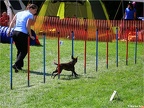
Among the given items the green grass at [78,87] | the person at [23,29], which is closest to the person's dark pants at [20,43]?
the person at [23,29]

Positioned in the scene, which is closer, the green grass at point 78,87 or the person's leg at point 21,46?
the green grass at point 78,87

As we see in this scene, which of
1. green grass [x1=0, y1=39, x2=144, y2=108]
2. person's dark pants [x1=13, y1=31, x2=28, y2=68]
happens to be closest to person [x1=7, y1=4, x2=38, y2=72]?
person's dark pants [x1=13, y1=31, x2=28, y2=68]

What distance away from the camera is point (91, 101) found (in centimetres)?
671

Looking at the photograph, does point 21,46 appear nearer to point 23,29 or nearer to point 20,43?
point 20,43

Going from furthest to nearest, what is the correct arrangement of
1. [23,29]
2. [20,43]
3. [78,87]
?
[20,43]
[23,29]
[78,87]

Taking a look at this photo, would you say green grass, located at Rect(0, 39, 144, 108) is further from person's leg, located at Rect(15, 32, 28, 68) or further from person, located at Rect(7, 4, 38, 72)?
person, located at Rect(7, 4, 38, 72)

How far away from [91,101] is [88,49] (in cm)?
718

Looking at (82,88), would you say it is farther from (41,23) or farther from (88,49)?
(41,23)

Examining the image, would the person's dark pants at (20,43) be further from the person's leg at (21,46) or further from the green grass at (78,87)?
the green grass at (78,87)

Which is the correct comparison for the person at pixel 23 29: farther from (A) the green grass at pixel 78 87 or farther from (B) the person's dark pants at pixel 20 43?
(A) the green grass at pixel 78 87

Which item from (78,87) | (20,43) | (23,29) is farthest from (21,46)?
(78,87)

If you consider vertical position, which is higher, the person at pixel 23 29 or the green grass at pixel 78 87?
the person at pixel 23 29

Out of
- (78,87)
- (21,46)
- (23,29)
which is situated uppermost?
(23,29)

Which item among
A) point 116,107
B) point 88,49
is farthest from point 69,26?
point 116,107
